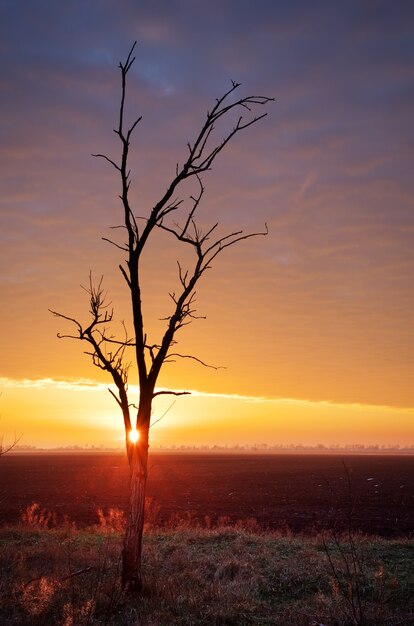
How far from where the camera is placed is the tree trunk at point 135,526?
9680mm

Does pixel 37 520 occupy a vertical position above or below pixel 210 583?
below

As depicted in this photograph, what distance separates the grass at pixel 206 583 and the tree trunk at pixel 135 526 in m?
0.23

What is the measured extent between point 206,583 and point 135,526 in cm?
222

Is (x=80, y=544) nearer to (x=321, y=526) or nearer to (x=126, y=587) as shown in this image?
(x=126, y=587)

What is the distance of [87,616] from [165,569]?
4235 mm

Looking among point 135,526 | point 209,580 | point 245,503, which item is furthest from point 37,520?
point 135,526

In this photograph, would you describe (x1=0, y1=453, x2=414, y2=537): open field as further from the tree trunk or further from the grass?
the tree trunk

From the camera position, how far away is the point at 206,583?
10766 millimetres

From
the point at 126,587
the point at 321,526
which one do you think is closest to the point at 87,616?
the point at 126,587

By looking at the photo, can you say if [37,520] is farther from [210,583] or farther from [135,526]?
[135,526]

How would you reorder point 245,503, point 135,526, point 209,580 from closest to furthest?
point 135,526
point 209,580
point 245,503

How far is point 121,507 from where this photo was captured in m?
35.2

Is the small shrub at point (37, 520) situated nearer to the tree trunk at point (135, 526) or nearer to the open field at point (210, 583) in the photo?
the open field at point (210, 583)

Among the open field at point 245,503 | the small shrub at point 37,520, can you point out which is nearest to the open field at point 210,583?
the small shrub at point 37,520
